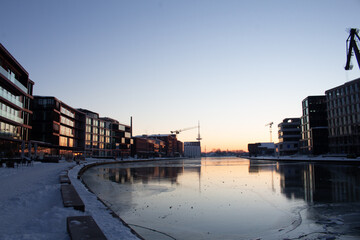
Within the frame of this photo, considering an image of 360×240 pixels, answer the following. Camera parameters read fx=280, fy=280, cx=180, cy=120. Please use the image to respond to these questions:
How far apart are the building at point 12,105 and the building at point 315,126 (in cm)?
10364

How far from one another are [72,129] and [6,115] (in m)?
54.4

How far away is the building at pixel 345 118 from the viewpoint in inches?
3610

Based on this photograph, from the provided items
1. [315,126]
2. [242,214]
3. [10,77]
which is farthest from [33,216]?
[315,126]

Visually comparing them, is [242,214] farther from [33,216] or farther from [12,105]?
[12,105]

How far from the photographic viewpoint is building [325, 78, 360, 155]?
91.7 meters

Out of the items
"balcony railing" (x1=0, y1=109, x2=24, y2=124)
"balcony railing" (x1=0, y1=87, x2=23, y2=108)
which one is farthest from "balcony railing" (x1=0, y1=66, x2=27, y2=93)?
"balcony railing" (x1=0, y1=109, x2=24, y2=124)

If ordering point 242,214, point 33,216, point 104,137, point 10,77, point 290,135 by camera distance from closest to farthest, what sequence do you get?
point 33,216, point 242,214, point 10,77, point 104,137, point 290,135

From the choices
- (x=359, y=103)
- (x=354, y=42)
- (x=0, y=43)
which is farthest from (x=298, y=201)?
(x=359, y=103)

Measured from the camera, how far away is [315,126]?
11894 cm

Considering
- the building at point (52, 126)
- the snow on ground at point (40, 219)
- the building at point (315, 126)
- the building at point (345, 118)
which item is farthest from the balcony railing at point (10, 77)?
the building at point (315, 126)

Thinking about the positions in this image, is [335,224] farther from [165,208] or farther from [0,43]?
[0,43]

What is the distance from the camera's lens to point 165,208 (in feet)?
43.0

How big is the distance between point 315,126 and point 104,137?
9751 cm

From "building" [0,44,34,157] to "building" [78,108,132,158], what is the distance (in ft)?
175
